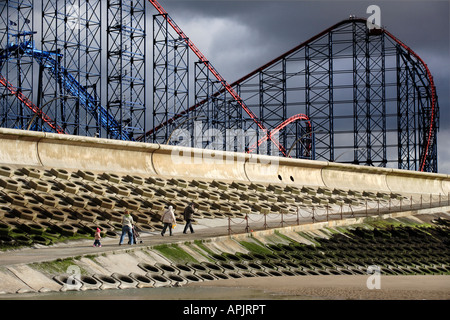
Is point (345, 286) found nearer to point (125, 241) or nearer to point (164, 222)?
point (125, 241)

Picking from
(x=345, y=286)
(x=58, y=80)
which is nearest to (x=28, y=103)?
(x=58, y=80)

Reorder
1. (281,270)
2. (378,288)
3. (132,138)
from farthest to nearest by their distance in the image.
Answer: (132,138) → (281,270) → (378,288)

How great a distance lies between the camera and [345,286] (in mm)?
17984

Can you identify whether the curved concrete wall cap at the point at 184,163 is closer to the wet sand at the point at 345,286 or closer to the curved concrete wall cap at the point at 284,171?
the curved concrete wall cap at the point at 284,171

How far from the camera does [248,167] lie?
38.1 m

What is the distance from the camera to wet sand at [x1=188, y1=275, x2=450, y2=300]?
625 inches

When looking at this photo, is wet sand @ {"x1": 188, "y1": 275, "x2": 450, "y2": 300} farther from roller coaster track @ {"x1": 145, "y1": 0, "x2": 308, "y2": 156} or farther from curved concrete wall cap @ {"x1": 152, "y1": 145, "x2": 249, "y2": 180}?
roller coaster track @ {"x1": 145, "y1": 0, "x2": 308, "y2": 156}

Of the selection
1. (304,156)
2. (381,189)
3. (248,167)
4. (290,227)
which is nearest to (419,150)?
(304,156)

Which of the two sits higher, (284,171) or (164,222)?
(284,171)

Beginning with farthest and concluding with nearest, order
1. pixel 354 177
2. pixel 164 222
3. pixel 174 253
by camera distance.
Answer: pixel 354 177
pixel 164 222
pixel 174 253

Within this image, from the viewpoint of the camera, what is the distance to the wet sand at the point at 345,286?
15.9 m

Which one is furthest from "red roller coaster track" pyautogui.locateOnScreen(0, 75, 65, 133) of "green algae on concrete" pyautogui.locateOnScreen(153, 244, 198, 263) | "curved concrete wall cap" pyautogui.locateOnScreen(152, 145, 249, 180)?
"green algae on concrete" pyautogui.locateOnScreen(153, 244, 198, 263)
